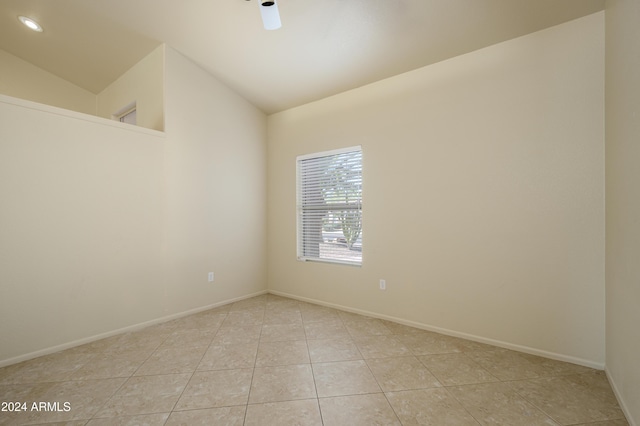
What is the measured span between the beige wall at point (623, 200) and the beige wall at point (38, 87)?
6387 millimetres

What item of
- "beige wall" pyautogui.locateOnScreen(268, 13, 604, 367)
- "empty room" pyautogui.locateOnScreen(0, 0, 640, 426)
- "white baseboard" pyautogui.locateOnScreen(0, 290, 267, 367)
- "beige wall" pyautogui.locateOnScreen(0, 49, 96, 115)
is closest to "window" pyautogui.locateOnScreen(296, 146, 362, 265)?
"empty room" pyautogui.locateOnScreen(0, 0, 640, 426)

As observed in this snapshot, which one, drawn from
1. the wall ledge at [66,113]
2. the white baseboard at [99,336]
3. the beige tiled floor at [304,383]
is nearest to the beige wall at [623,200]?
the beige tiled floor at [304,383]

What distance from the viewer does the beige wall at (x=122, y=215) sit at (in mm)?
2229

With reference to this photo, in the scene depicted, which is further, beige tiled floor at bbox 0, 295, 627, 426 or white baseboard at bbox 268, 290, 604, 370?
white baseboard at bbox 268, 290, 604, 370

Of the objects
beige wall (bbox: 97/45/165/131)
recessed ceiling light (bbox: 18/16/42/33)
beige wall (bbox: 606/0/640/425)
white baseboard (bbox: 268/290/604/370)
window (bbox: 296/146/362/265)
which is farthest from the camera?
window (bbox: 296/146/362/265)

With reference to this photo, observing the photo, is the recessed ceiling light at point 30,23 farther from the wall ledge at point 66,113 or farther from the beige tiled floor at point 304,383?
the beige tiled floor at point 304,383

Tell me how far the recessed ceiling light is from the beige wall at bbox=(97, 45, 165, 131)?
88 cm

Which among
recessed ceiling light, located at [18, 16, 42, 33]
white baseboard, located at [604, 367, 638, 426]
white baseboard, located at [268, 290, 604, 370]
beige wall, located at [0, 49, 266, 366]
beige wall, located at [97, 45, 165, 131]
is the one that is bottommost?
white baseboard, located at [268, 290, 604, 370]

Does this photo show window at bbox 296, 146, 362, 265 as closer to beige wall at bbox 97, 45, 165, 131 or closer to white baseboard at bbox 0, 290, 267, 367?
white baseboard at bbox 0, 290, 267, 367

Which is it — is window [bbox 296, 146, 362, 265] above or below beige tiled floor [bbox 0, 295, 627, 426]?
above

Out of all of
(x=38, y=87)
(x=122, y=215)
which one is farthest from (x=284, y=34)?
(x=38, y=87)

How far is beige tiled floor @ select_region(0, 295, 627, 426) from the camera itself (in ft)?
5.05

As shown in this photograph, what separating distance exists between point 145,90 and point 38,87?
2.03m

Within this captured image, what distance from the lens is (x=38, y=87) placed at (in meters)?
3.94
